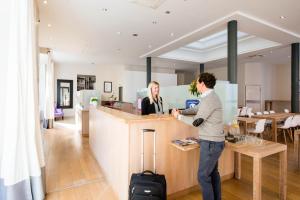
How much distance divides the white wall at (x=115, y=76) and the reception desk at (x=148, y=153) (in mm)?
7794

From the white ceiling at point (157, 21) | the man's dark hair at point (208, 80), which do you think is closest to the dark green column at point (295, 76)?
the white ceiling at point (157, 21)

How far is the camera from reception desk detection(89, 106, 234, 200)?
2135mm

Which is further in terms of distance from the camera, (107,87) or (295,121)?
(107,87)

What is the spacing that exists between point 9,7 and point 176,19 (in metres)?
3.43

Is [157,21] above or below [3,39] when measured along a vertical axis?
above

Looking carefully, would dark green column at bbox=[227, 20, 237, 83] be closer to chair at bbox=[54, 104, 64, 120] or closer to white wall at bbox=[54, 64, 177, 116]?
white wall at bbox=[54, 64, 177, 116]

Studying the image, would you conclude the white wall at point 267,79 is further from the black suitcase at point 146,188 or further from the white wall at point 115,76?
the black suitcase at point 146,188

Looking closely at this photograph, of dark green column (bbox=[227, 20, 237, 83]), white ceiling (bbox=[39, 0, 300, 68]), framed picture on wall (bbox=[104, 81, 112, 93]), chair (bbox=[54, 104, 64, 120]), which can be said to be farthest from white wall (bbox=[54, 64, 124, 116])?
dark green column (bbox=[227, 20, 237, 83])

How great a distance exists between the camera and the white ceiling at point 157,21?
3.68 metres

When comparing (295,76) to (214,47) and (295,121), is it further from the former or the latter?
(214,47)

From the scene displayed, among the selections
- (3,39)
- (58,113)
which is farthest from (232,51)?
(58,113)

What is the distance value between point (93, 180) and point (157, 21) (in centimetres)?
367

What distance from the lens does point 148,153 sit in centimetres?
224

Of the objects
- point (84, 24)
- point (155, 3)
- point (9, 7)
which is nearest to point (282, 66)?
point (155, 3)
